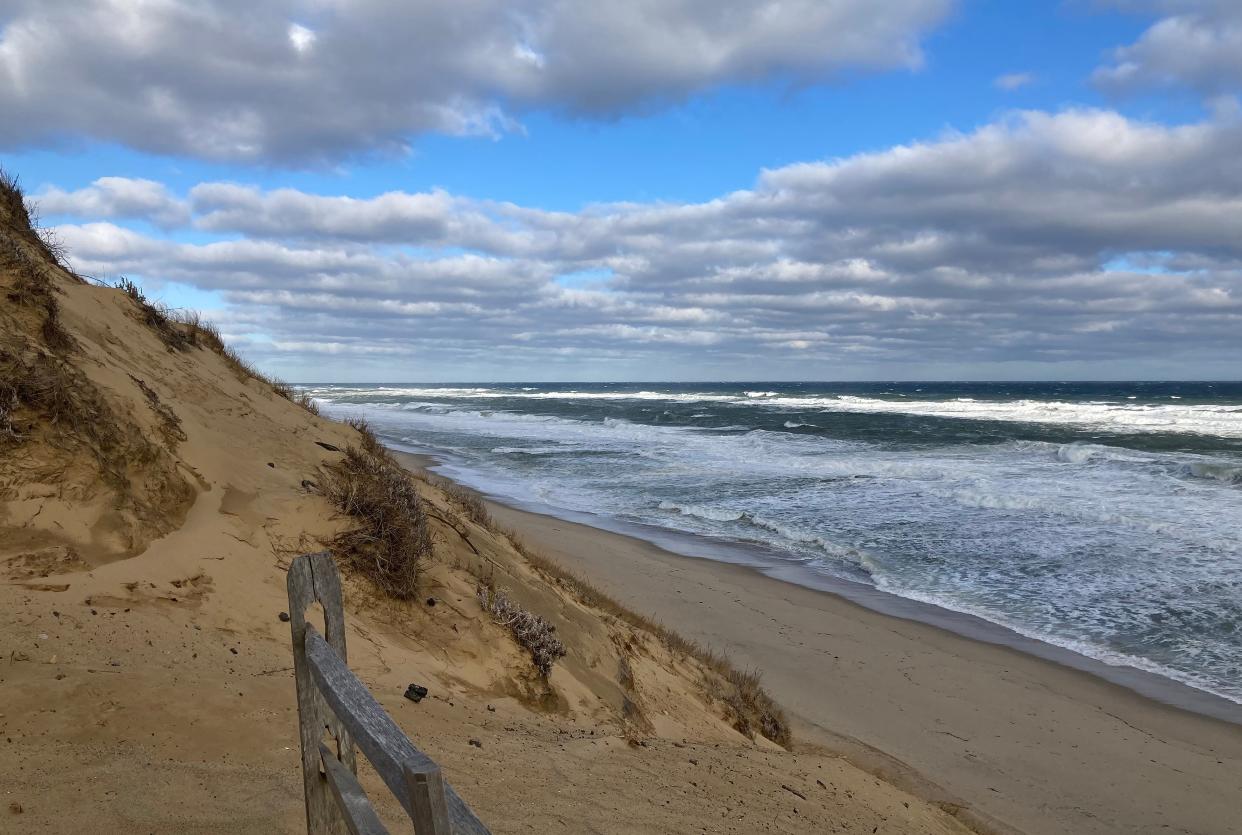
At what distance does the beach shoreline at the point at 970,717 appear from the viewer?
704cm

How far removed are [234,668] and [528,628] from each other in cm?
257

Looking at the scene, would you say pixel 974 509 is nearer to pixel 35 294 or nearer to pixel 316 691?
Result: pixel 35 294

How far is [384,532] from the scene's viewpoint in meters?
7.00

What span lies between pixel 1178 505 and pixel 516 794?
1994 cm

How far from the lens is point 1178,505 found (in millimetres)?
19047

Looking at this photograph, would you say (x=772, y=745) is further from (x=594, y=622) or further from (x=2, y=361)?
(x=2, y=361)

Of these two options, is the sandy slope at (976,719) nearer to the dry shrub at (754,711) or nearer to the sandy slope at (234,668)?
the dry shrub at (754,711)

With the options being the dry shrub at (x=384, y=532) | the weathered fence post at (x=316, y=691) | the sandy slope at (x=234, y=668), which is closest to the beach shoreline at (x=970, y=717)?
the sandy slope at (x=234, y=668)

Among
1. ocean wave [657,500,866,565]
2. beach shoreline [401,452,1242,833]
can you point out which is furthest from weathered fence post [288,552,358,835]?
ocean wave [657,500,866,565]

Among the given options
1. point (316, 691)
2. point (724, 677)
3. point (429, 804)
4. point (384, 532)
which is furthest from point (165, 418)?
point (429, 804)

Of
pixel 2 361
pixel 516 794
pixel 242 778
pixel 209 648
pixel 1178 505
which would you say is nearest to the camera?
pixel 242 778

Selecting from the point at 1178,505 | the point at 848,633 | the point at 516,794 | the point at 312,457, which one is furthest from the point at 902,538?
the point at 516,794

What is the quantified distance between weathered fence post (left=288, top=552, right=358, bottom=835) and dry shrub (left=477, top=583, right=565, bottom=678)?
13.1 ft

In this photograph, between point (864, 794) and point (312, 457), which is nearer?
point (864, 794)
